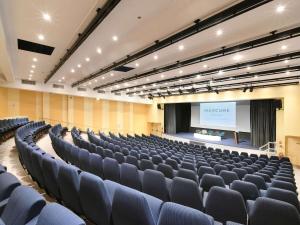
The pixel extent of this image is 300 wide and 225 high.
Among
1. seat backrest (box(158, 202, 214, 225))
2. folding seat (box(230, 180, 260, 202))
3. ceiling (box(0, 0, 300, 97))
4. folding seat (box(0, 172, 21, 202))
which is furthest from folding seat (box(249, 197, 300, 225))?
ceiling (box(0, 0, 300, 97))

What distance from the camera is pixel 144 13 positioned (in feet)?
16.6

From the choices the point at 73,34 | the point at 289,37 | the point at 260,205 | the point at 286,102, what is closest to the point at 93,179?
the point at 260,205

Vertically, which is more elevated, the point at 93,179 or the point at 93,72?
the point at 93,72

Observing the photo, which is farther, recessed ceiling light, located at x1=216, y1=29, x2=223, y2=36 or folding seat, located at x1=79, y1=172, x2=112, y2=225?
recessed ceiling light, located at x1=216, y1=29, x2=223, y2=36

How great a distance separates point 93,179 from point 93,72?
37.6 ft

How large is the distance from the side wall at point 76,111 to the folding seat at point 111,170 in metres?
15.4

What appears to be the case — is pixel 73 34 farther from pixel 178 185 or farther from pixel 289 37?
pixel 289 37

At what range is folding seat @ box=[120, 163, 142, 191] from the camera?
138 inches

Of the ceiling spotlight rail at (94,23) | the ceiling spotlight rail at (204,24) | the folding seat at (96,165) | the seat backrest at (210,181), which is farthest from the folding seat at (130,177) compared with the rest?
the ceiling spotlight rail at (204,24)

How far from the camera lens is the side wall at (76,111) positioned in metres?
16.5

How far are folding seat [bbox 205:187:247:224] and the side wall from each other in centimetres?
Answer: 1766

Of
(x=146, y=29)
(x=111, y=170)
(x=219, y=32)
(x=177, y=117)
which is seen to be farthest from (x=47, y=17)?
(x=177, y=117)

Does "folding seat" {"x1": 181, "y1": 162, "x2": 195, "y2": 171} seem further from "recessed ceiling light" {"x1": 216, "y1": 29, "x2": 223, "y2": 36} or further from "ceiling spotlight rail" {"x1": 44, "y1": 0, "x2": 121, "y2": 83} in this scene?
"ceiling spotlight rail" {"x1": 44, "y1": 0, "x2": 121, "y2": 83}

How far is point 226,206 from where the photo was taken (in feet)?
8.45
